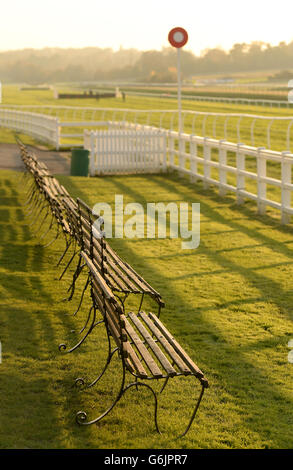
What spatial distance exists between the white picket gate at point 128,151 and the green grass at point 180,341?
7567 millimetres

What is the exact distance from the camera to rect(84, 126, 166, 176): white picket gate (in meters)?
18.7

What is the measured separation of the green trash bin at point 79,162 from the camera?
18.2 meters

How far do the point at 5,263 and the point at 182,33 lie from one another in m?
11.5

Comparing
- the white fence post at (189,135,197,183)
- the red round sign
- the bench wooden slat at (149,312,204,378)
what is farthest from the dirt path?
the bench wooden slat at (149,312,204,378)

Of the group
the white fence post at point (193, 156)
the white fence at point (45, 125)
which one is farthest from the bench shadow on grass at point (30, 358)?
the white fence at point (45, 125)

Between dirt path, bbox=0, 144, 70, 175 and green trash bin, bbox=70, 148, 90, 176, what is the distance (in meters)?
0.78

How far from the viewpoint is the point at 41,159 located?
2270 centimetres

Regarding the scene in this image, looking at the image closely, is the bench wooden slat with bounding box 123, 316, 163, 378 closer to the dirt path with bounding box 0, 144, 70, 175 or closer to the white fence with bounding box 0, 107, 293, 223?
the white fence with bounding box 0, 107, 293, 223

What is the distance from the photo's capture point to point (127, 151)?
19.0 m

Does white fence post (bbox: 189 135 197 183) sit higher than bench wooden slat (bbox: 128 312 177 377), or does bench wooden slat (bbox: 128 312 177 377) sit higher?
white fence post (bbox: 189 135 197 183)

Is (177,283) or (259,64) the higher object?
(259,64)

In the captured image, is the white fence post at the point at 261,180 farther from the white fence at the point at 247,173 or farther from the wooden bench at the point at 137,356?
the wooden bench at the point at 137,356

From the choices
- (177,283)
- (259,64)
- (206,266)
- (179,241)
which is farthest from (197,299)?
(259,64)

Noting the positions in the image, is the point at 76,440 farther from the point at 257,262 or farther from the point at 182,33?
the point at 182,33
